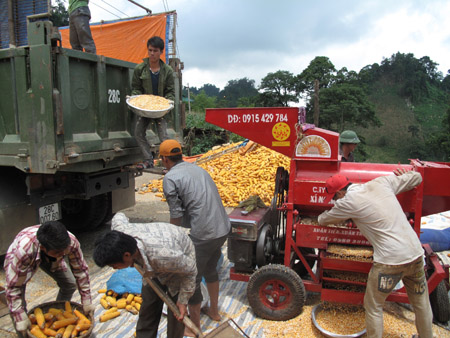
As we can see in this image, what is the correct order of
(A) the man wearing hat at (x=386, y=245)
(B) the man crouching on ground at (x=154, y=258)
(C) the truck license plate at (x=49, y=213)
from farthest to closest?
(C) the truck license plate at (x=49, y=213) < (A) the man wearing hat at (x=386, y=245) < (B) the man crouching on ground at (x=154, y=258)

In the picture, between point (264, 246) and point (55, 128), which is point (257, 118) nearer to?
point (264, 246)

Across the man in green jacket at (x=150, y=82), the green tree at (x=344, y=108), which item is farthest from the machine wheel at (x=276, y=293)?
the green tree at (x=344, y=108)

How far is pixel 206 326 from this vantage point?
3807 millimetres

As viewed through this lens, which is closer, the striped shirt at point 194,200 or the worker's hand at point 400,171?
the striped shirt at point 194,200

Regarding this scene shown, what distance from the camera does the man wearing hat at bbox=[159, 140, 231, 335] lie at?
334cm

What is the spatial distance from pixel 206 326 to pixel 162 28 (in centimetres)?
985

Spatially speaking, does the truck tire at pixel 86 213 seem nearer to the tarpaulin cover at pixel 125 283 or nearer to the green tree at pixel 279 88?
the tarpaulin cover at pixel 125 283

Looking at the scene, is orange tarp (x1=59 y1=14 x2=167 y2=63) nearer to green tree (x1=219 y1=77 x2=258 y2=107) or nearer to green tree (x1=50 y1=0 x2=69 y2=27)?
green tree (x1=50 y1=0 x2=69 y2=27)

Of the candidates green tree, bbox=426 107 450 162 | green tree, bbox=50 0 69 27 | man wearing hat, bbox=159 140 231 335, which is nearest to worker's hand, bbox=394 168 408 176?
man wearing hat, bbox=159 140 231 335

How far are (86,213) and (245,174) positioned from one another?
5.06 metres

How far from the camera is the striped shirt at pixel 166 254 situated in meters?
2.38

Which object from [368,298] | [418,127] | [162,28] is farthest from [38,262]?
[418,127]

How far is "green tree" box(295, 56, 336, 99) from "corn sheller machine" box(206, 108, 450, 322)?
94.9 ft

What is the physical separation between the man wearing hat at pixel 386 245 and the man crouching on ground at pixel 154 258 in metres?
1.55
